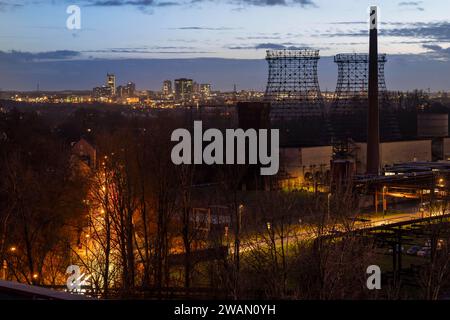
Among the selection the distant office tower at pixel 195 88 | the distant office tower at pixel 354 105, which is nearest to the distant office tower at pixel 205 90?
the distant office tower at pixel 195 88

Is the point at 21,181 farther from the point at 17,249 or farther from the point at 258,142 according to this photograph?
the point at 258,142

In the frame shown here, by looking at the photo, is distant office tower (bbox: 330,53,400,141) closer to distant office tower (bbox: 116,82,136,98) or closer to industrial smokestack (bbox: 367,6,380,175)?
industrial smokestack (bbox: 367,6,380,175)

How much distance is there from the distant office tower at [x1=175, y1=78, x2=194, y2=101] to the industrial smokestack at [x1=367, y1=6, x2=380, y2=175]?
31.8 meters

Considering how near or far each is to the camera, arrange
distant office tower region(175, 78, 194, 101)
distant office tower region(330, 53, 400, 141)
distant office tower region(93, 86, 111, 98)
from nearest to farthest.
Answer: distant office tower region(330, 53, 400, 141) < distant office tower region(175, 78, 194, 101) < distant office tower region(93, 86, 111, 98)

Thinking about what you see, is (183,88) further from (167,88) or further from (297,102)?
(297,102)

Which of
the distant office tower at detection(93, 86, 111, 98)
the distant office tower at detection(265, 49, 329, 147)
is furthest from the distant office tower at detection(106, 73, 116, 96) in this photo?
the distant office tower at detection(265, 49, 329, 147)

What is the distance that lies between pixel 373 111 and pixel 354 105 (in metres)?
10.9

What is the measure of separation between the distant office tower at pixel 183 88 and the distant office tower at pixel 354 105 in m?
22.0

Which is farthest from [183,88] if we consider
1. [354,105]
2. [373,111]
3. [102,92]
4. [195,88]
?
[373,111]

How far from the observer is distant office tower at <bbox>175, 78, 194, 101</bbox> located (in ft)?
175

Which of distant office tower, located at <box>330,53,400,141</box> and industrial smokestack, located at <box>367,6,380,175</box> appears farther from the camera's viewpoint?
distant office tower, located at <box>330,53,400,141</box>

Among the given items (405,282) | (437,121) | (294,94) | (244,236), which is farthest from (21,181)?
(437,121)

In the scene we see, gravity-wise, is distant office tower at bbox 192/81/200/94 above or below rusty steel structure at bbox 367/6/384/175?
above

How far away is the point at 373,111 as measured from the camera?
850 inches
